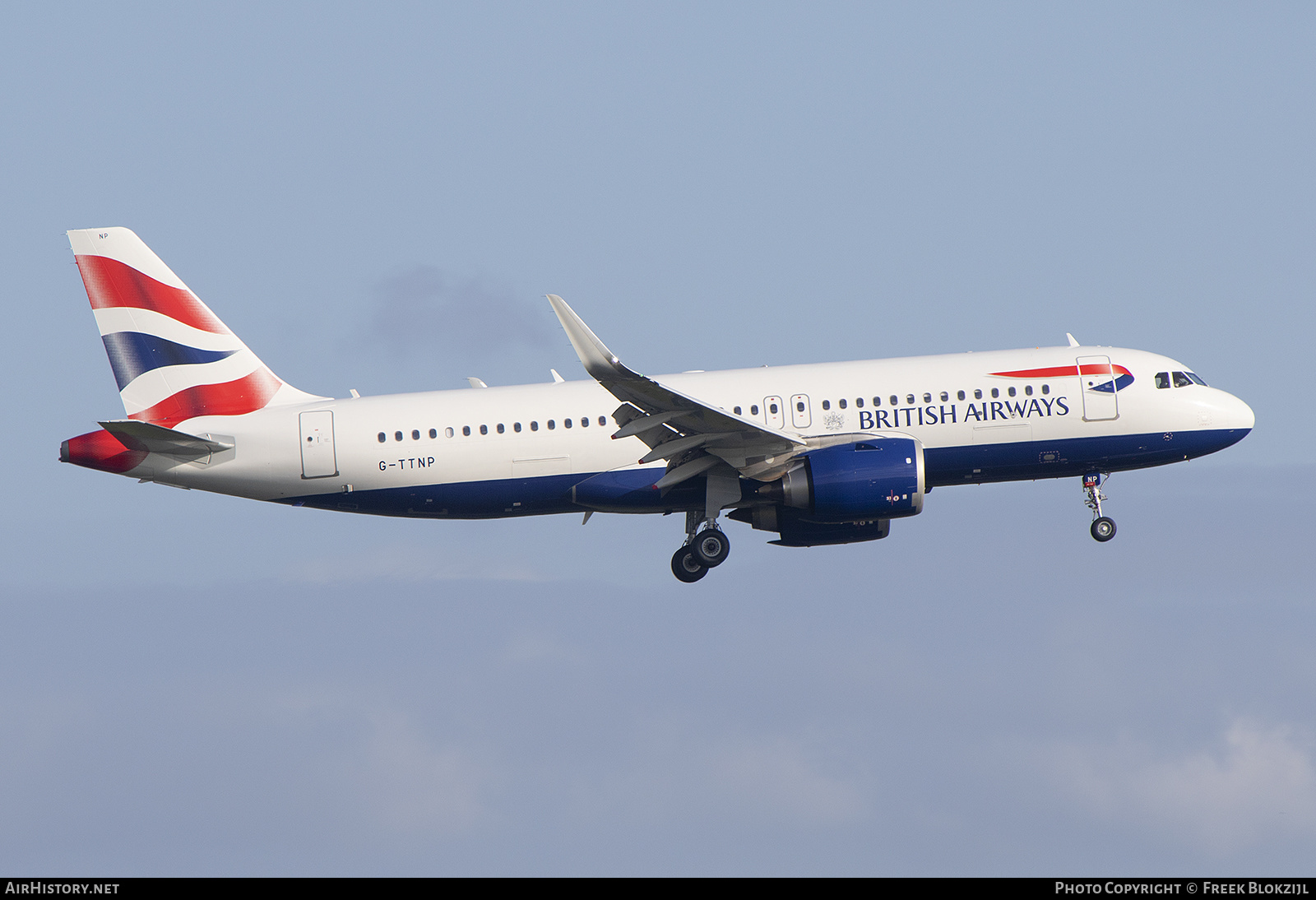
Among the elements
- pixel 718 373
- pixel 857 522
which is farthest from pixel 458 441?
pixel 857 522

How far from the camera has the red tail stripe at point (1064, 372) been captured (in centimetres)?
4100

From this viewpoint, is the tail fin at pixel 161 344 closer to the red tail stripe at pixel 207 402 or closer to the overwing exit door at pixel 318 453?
the red tail stripe at pixel 207 402

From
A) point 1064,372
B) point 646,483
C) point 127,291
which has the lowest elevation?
point 646,483

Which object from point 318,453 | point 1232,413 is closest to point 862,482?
point 1232,413

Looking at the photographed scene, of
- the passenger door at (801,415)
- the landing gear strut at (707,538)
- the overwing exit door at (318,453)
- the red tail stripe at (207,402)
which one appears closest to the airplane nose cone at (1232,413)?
the passenger door at (801,415)

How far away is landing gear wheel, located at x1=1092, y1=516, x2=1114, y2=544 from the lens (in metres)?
42.5

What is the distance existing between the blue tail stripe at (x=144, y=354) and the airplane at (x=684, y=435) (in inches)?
38.2

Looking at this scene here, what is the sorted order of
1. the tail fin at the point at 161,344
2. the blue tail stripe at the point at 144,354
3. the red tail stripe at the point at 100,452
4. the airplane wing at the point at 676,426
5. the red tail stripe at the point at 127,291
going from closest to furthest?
the airplane wing at the point at 676,426
the red tail stripe at the point at 100,452
the tail fin at the point at 161,344
the blue tail stripe at the point at 144,354
the red tail stripe at the point at 127,291

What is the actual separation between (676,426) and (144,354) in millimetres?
15401

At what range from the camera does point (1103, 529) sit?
4259cm

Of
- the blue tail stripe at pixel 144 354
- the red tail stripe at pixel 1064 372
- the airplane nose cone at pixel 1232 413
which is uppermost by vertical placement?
the blue tail stripe at pixel 144 354

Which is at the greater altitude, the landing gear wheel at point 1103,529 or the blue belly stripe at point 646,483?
the blue belly stripe at point 646,483

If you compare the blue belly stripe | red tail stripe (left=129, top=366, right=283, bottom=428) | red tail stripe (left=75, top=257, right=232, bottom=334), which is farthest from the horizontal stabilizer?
red tail stripe (left=75, top=257, right=232, bottom=334)

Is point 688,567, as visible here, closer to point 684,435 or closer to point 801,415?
point 684,435
